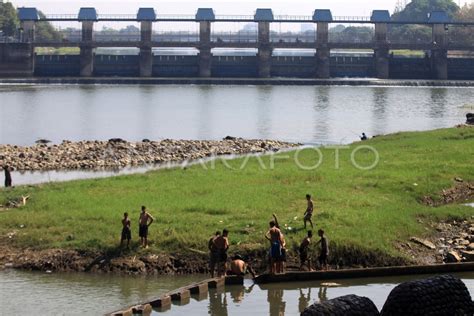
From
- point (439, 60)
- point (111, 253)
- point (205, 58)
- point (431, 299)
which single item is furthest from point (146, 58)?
point (431, 299)

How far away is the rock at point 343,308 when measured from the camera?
17797 millimetres

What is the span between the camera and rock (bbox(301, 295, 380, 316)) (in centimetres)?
1780

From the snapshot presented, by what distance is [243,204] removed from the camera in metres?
30.2

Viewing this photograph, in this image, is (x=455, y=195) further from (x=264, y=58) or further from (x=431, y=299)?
(x=264, y=58)

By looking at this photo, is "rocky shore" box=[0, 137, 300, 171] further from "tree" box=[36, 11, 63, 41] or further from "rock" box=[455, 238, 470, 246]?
"tree" box=[36, 11, 63, 41]

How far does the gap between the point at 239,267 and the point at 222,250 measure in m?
0.63

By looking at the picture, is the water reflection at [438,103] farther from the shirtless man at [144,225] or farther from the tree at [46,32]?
the tree at [46,32]

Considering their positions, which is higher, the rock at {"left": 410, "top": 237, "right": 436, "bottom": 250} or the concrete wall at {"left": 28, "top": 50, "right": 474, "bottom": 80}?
the concrete wall at {"left": 28, "top": 50, "right": 474, "bottom": 80}

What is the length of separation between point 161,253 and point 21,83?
99209 millimetres

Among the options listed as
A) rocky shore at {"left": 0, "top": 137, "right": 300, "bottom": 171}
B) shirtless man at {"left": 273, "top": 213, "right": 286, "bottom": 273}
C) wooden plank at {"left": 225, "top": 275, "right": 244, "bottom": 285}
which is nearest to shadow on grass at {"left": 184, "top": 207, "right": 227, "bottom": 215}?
shirtless man at {"left": 273, "top": 213, "right": 286, "bottom": 273}

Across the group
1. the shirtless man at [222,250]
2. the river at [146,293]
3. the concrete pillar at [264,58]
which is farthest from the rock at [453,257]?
the concrete pillar at [264,58]

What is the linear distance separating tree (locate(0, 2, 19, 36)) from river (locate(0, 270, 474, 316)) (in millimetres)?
130583

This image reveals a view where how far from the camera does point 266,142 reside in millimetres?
61031

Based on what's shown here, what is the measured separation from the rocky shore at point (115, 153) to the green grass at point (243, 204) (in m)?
10.4
